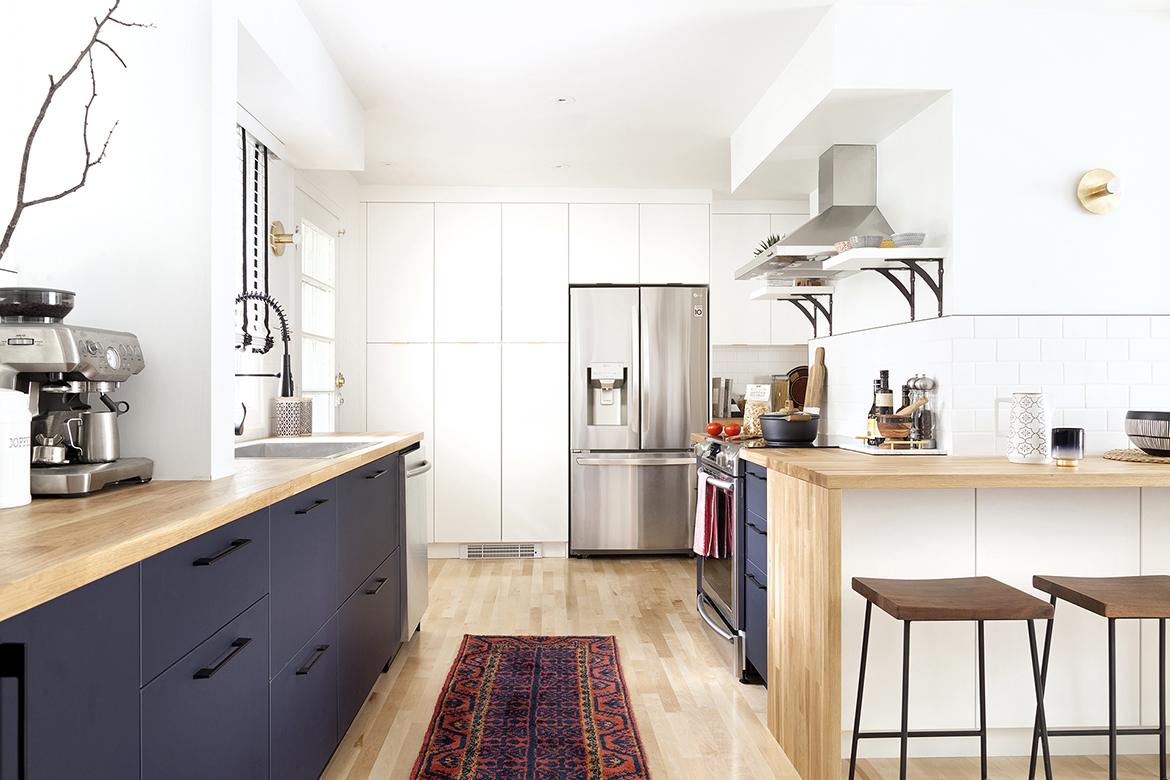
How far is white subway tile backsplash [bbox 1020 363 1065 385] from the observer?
2.64m

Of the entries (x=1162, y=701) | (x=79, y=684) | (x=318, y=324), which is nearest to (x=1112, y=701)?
(x=1162, y=701)

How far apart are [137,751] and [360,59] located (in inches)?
109

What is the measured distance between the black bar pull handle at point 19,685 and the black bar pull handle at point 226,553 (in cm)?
43

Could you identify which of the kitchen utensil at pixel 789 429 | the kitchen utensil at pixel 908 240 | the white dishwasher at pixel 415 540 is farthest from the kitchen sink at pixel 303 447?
the kitchen utensil at pixel 908 240

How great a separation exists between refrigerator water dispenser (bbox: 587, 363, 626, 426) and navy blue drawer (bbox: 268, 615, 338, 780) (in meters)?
2.99

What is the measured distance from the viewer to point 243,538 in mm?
1500

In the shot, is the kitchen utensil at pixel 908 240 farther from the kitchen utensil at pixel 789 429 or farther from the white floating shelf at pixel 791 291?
the white floating shelf at pixel 791 291

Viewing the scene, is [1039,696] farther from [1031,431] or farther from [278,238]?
[278,238]

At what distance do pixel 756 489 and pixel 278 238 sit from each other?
2.33m

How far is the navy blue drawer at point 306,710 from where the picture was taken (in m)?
1.69

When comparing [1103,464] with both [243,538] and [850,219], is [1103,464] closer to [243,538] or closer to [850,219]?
[850,219]

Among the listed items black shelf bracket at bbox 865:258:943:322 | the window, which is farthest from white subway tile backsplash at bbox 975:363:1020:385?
the window

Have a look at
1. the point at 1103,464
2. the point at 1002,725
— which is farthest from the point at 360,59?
the point at 1002,725

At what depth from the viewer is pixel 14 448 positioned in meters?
1.31
